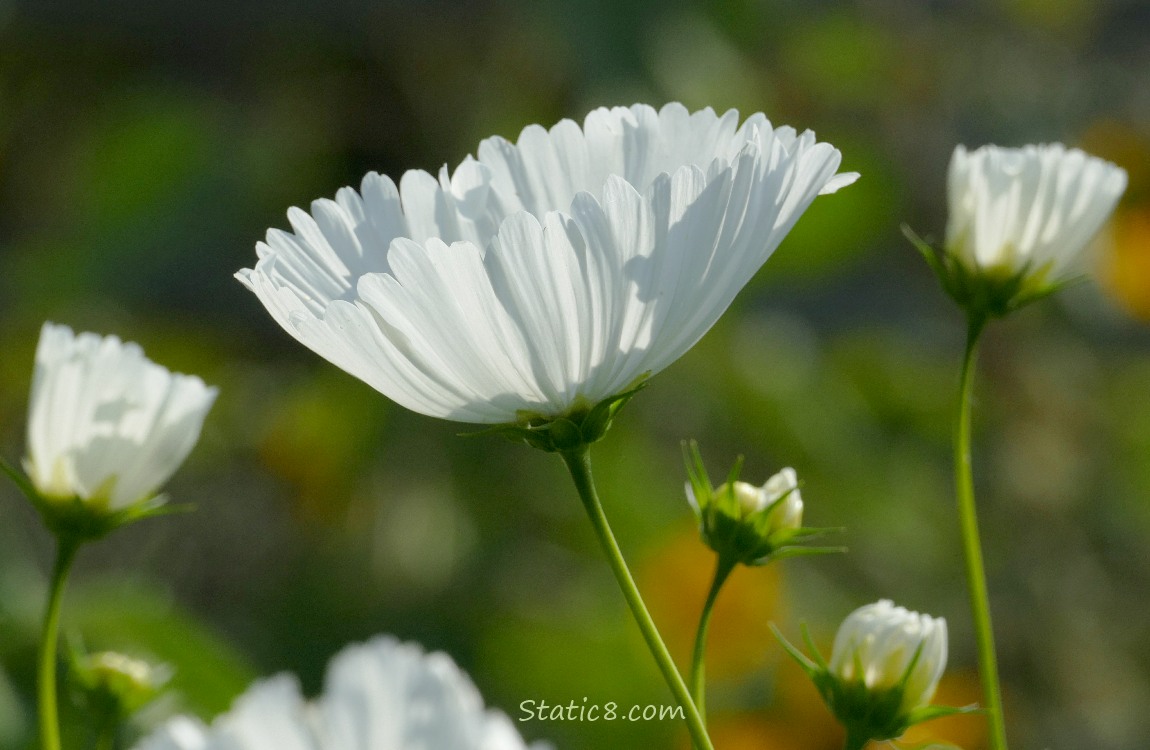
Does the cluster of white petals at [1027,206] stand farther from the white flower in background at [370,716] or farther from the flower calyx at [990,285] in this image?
the white flower in background at [370,716]

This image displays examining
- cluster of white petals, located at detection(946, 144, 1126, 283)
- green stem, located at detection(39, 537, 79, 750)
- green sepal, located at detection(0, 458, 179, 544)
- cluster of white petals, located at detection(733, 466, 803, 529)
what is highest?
cluster of white petals, located at detection(946, 144, 1126, 283)

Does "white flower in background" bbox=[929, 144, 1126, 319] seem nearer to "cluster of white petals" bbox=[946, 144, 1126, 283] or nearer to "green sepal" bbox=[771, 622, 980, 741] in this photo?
"cluster of white petals" bbox=[946, 144, 1126, 283]

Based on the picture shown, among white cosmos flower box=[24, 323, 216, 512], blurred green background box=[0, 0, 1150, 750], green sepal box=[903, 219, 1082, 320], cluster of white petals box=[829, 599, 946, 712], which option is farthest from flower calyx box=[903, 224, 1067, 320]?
blurred green background box=[0, 0, 1150, 750]

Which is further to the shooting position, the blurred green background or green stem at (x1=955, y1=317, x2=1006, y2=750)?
the blurred green background

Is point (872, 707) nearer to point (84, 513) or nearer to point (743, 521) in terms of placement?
point (743, 521)

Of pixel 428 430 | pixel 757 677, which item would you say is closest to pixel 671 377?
pixel 428 430

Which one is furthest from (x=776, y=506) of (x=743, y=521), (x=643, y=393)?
(x=643, y=393)
